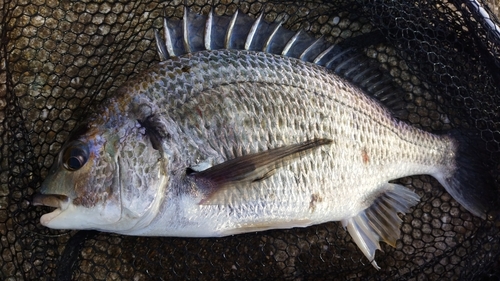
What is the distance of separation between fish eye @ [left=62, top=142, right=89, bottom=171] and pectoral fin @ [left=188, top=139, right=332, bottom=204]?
0.36m

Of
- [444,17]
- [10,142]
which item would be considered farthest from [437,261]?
[10,142]

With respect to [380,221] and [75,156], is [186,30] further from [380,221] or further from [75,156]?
[380,221]

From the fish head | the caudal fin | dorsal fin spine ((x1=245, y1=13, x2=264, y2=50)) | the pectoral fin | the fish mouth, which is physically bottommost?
the fish mouth

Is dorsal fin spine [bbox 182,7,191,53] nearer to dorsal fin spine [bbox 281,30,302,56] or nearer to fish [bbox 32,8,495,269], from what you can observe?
fish [bbox 32,8,495,269]

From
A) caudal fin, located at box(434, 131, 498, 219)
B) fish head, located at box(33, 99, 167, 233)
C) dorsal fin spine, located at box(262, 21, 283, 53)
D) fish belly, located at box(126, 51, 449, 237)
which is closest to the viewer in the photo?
fish head, located at box(33, 99, 167, 233)

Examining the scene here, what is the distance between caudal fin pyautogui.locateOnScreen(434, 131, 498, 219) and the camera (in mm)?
1960

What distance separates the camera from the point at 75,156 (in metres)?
1.53

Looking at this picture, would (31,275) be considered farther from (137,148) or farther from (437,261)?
(437,261)

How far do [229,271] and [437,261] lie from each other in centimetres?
92

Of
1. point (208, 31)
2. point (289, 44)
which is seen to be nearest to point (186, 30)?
point (208, 31)

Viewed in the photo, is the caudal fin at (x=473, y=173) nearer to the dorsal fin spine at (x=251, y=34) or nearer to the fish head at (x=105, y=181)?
the dorsal fin spine at (x=251, y=34)

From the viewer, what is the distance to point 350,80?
197cm

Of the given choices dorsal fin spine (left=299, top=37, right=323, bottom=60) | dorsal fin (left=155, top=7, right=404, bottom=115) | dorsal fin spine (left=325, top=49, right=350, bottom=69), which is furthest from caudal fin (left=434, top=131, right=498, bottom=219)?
dorsal fin spine (left=299, top=37, right=323, bottom=60)

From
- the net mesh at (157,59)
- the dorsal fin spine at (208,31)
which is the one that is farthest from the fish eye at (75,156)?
the dorsal fin spine at (208,31)
